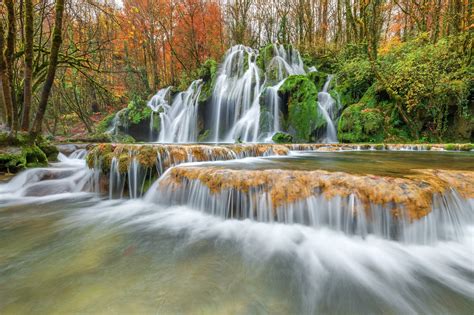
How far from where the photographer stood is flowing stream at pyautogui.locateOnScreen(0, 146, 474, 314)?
4.78 feet

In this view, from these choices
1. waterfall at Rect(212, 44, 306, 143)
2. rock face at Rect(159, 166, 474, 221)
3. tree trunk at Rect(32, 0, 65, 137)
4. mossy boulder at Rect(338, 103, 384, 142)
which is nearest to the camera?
rock face at Rect(159, 166, 474, 221)

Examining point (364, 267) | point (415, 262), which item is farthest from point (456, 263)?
point (364, 267)

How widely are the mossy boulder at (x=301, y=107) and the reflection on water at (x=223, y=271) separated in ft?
28.1

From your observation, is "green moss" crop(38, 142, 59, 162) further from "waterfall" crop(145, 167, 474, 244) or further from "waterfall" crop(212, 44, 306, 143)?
"waterfall" crop(212, 44, 306, 143)

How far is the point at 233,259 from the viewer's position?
204cm

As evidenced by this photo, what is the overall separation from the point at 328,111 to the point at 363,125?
2.11 m

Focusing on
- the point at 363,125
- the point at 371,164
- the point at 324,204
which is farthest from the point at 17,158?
the point at 363,125

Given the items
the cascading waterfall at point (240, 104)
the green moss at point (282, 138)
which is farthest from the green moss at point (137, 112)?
the green moss at point (282, 138)

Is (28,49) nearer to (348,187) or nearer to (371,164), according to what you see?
(348,187)

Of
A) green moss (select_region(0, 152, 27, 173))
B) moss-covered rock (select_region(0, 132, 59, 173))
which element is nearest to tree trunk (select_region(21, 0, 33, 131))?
moss-covered rock (select_region(0, 132, 59, 173))

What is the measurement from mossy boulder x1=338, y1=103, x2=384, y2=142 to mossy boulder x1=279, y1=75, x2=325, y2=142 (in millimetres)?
1169

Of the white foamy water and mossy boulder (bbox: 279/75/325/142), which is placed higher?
mossy boulder (bbox: 279/75/325/142)

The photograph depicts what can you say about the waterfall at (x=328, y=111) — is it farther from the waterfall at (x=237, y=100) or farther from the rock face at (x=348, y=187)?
the rock face at (x=348, y=187)

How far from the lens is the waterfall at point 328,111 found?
34.1ft
